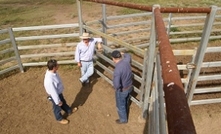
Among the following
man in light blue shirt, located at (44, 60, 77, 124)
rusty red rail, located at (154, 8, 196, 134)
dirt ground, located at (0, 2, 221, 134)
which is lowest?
dirt ground, located at (0, 2, 221, 134)

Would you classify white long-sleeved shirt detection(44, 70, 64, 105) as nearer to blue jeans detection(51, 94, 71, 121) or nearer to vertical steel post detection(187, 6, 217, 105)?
blue jeans detection(51, 94, 71, 121)

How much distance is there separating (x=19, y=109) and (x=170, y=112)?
533cm

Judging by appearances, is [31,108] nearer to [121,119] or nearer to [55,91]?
[55,91]

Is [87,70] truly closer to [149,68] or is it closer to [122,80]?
[122,80]

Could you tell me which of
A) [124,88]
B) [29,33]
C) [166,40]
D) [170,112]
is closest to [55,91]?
[124,88]

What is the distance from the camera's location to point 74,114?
203 inches

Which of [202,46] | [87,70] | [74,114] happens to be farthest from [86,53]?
[202,46]

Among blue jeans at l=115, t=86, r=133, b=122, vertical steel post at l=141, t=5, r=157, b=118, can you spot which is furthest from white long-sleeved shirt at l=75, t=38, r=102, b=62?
vertical steel post at l=141, t=5, r=157, b=118

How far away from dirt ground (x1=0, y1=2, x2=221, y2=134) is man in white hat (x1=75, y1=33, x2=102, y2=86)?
0.44 meters

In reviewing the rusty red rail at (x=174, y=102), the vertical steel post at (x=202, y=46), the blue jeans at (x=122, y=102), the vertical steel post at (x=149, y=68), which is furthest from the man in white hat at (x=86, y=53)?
the rusty red rail at (x=174, y=102)

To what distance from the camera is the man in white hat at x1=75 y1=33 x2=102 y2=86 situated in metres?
5.56

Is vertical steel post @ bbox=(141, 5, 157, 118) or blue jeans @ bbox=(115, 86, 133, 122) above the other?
vertical steel post @ bbox=(141, 5, 157, 118)

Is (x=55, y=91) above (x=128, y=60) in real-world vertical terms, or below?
below

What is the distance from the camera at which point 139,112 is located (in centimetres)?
507
